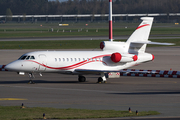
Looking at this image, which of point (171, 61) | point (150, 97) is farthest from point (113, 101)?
point (171, 61)

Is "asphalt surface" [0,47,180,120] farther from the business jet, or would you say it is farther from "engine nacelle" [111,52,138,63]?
"engine nacelle" [111,52,138,63]

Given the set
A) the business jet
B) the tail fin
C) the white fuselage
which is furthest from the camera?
the tail fin

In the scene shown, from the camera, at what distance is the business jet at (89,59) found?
35.5m

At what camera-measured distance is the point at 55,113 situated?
2091 centimetres

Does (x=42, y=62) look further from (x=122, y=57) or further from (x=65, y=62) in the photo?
(x=122, y=57)

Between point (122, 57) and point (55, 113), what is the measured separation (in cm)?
1697

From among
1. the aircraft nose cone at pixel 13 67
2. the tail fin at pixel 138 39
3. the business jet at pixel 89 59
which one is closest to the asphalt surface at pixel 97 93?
the business jet at pixel 89 59

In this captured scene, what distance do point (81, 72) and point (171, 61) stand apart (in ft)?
66.6

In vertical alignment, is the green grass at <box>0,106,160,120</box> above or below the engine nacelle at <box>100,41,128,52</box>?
below

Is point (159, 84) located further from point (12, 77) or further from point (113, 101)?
point (12, 77)

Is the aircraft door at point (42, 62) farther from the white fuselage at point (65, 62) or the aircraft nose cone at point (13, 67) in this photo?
the aircraft nose cone at point (13, 67)

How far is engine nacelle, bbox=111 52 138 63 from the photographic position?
36.5 m

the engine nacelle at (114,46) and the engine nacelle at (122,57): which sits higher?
the engine nacelle at (114,46)

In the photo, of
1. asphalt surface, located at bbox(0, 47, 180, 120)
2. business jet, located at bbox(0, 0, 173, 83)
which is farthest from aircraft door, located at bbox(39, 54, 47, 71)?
asphalt surface, located at bbox(0, 47, 180, 120)
